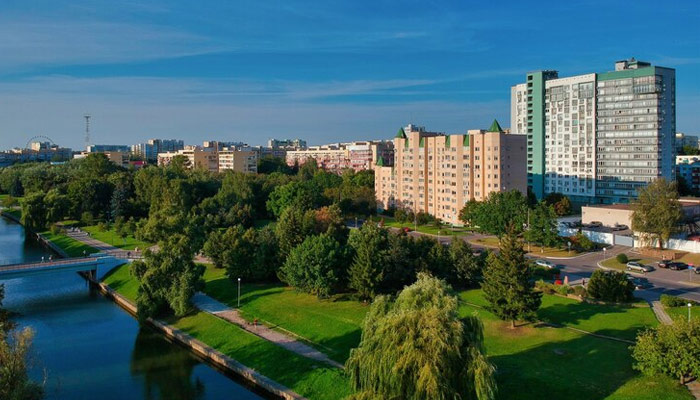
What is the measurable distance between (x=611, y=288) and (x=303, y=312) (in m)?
15.6

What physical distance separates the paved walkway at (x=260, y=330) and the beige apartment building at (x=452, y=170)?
118 feet

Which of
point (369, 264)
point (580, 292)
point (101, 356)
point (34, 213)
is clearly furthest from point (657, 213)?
point (34, 213)

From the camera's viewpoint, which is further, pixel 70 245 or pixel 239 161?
pixel 239 161

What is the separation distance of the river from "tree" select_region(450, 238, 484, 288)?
46.8 ft

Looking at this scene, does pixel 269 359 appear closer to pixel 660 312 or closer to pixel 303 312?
pixel 303 312

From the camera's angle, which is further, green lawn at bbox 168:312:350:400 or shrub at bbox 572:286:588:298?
shrub at bbox 572:286:588:298

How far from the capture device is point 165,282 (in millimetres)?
32312

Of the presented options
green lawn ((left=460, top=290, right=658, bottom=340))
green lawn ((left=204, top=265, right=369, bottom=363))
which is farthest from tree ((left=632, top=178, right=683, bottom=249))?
green lawn ((left=204, top=265, right=369, bottom=363))

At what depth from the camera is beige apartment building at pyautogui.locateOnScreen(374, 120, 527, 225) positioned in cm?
6159

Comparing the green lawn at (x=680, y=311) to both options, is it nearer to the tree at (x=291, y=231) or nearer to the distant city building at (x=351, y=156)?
the tree at (x=291, y=231)

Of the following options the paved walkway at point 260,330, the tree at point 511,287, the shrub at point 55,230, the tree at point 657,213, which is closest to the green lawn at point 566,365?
the tree at point 511,287

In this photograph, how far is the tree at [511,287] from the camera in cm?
2544

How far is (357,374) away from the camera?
18297mm

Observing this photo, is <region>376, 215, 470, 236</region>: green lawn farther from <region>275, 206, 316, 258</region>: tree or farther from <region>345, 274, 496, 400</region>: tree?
<region>345, 274, 496, 400</region>: tree
